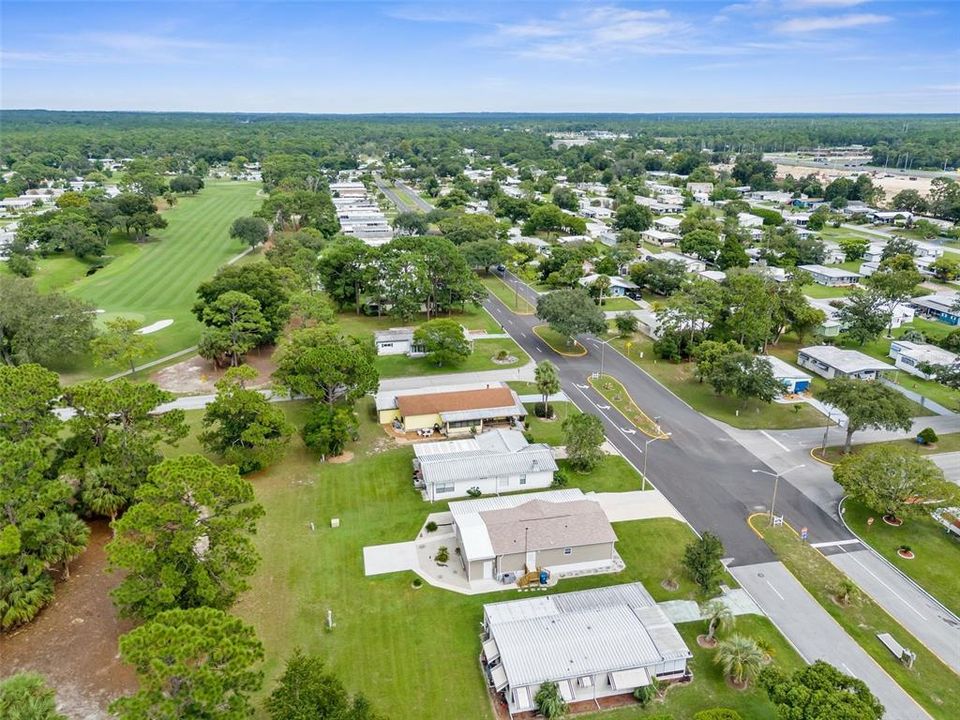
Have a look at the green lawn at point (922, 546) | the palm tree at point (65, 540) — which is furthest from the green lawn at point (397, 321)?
the green lawn at point (922, 546)

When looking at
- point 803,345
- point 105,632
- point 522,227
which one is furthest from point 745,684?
point 522,227

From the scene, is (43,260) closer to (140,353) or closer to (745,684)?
(140,353)

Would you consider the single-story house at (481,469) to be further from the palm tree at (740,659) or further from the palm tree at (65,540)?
the palm tree at (65,540)

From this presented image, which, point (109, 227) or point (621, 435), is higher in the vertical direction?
point (109, 227)

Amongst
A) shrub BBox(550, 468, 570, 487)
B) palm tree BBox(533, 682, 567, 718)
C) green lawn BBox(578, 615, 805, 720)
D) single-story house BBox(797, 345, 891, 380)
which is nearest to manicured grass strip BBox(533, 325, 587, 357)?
single-story house BBox(797, 345, 891, 380)

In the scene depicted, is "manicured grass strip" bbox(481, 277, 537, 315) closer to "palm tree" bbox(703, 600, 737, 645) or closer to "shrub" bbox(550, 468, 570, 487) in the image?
"shrub" bbox(550, 468, 570, 487)
